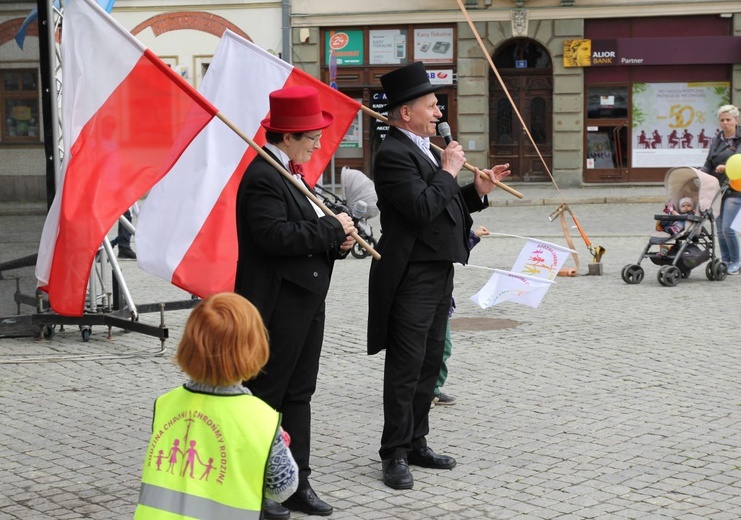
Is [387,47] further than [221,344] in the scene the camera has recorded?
Yes

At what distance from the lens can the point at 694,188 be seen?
43.9 ft

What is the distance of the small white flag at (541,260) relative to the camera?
29.8ft

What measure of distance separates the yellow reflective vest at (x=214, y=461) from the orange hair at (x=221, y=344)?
0.09 meters

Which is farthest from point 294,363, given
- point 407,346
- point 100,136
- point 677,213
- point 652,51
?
point 652,51

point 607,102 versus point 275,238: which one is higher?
point 607,102

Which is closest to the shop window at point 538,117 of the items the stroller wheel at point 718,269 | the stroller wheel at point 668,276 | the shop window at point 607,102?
the shop window at point 607,102

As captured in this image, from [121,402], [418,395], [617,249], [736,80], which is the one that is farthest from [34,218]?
[736,80]

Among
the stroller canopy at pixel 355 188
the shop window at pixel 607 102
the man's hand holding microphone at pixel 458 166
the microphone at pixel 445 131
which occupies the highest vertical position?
the shop window at pixel 607 102

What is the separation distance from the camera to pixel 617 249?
16.7 metres

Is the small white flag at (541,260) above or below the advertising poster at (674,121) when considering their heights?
below

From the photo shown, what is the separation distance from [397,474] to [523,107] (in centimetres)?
2482

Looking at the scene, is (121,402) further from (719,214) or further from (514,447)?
(719,214)

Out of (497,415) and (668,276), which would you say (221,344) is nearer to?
(497,415)

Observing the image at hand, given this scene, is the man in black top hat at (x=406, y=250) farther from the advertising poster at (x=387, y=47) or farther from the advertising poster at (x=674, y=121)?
the advertising poster at (x=387, y=47)
